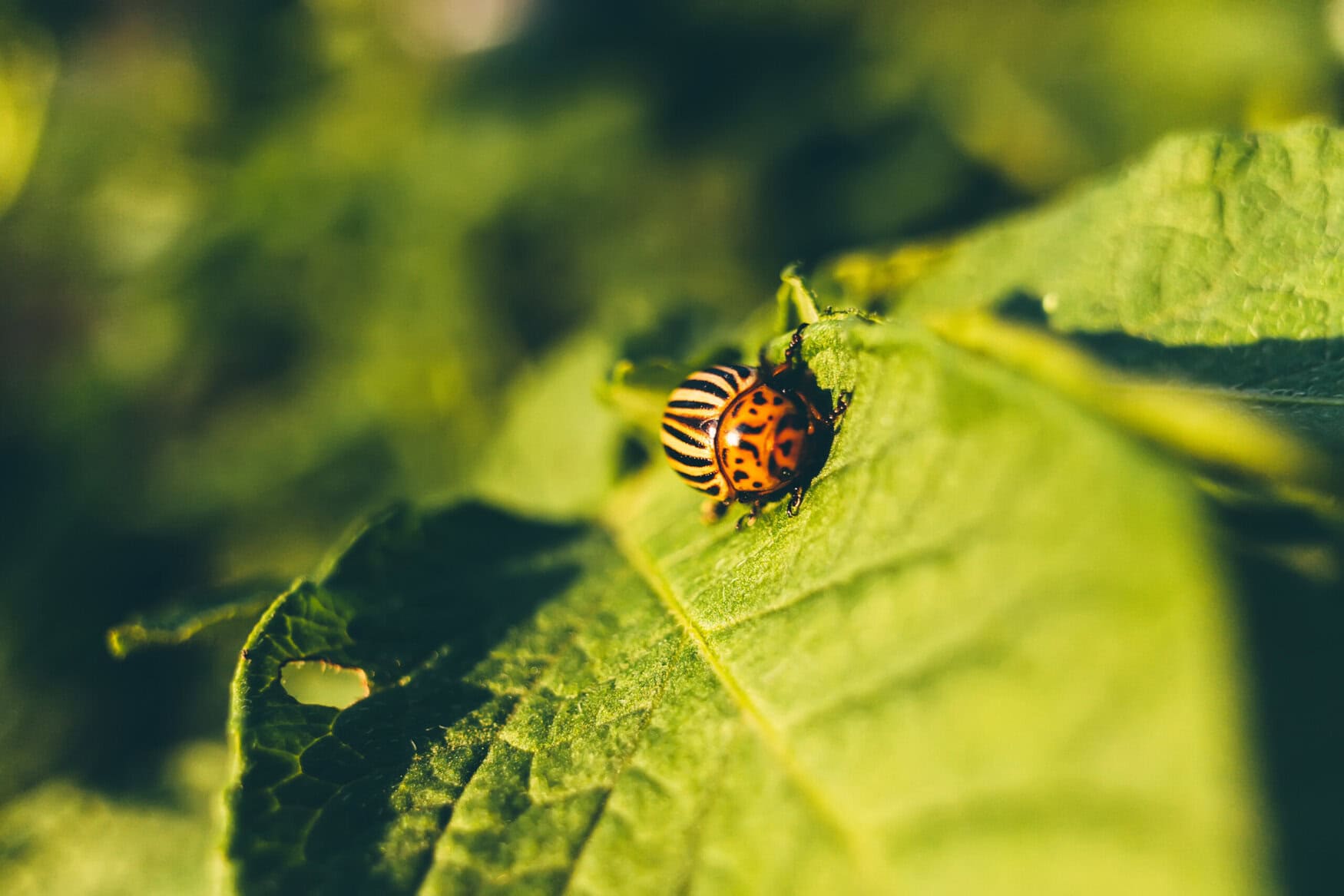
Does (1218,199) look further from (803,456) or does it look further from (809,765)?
(809,765)

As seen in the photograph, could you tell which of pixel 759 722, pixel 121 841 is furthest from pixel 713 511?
pixel 121 841

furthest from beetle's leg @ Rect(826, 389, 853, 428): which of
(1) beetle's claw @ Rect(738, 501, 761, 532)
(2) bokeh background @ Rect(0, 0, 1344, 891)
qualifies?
(2) bokeh background @ Rect(0, 0, 1344, 891)

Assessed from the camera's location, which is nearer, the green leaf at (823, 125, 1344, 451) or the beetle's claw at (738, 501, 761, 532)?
the green leaf at (823, 125, 1344, 451)

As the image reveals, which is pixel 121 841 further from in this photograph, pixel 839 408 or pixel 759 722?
pixel 839 408

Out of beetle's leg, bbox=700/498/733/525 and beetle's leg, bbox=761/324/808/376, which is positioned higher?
beetle's leg, bbox=761/324/808/376

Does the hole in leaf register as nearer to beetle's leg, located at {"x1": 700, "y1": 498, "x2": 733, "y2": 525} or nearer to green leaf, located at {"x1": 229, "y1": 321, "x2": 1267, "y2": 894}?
green leaf, located at {"x1": 229, "y1": 321, "x2": 1267, "y2": 894}

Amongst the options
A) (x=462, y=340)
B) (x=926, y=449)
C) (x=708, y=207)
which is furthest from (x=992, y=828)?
(x=708, y=207)

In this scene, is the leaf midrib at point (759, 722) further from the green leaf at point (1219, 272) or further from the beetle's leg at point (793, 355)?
the green leaf at point (1219, 272)
